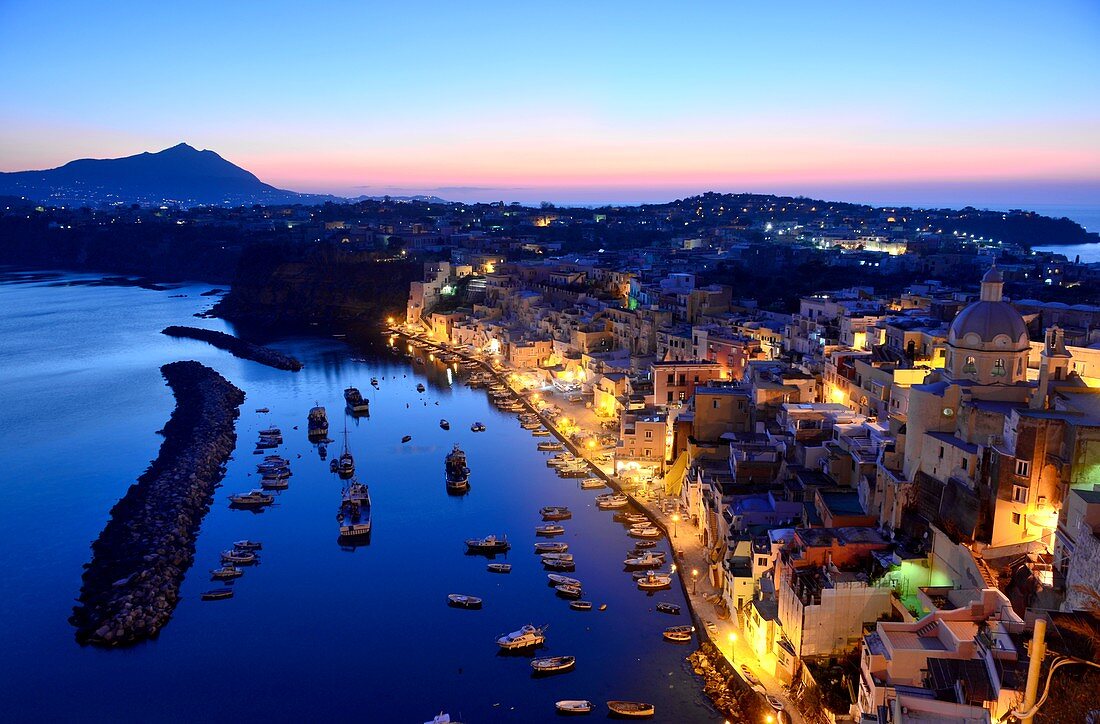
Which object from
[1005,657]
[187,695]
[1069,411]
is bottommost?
[187,695]

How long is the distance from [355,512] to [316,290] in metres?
40.2

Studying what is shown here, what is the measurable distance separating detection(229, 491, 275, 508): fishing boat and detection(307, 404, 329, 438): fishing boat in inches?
206

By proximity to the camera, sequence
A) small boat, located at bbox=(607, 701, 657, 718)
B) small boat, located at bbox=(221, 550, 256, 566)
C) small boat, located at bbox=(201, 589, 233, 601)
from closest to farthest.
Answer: small boat, located at bbox=(607, 701, 657, 718) < small boat, located at bbox=(201, 589, 233, 601) < small boat, located at bbox=(221, 550, 256, 566)

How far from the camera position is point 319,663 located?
44.7ft

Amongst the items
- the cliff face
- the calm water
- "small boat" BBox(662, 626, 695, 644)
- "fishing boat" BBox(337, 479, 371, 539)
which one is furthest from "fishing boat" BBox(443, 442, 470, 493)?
the cliff face

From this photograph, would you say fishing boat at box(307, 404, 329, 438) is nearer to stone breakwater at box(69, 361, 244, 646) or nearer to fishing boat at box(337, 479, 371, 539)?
stone breakwater at box(69, 361, 244, 646)

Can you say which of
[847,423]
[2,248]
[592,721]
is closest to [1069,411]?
[847,423]

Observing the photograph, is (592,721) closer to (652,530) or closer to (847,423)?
(652,530)

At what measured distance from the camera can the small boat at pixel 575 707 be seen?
12.2 meters

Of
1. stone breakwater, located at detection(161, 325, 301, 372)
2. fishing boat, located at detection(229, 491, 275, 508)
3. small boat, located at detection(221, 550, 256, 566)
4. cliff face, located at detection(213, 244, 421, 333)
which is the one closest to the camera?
small boat, located at detection(221, 550, 256, 566)

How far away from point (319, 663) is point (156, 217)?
101 meters

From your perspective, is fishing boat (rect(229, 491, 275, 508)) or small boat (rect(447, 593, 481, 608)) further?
fishing boat (rect(229, 491, 275, 508))

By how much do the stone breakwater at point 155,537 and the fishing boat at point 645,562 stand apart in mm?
8631

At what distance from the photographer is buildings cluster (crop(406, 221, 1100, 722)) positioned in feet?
30.3
